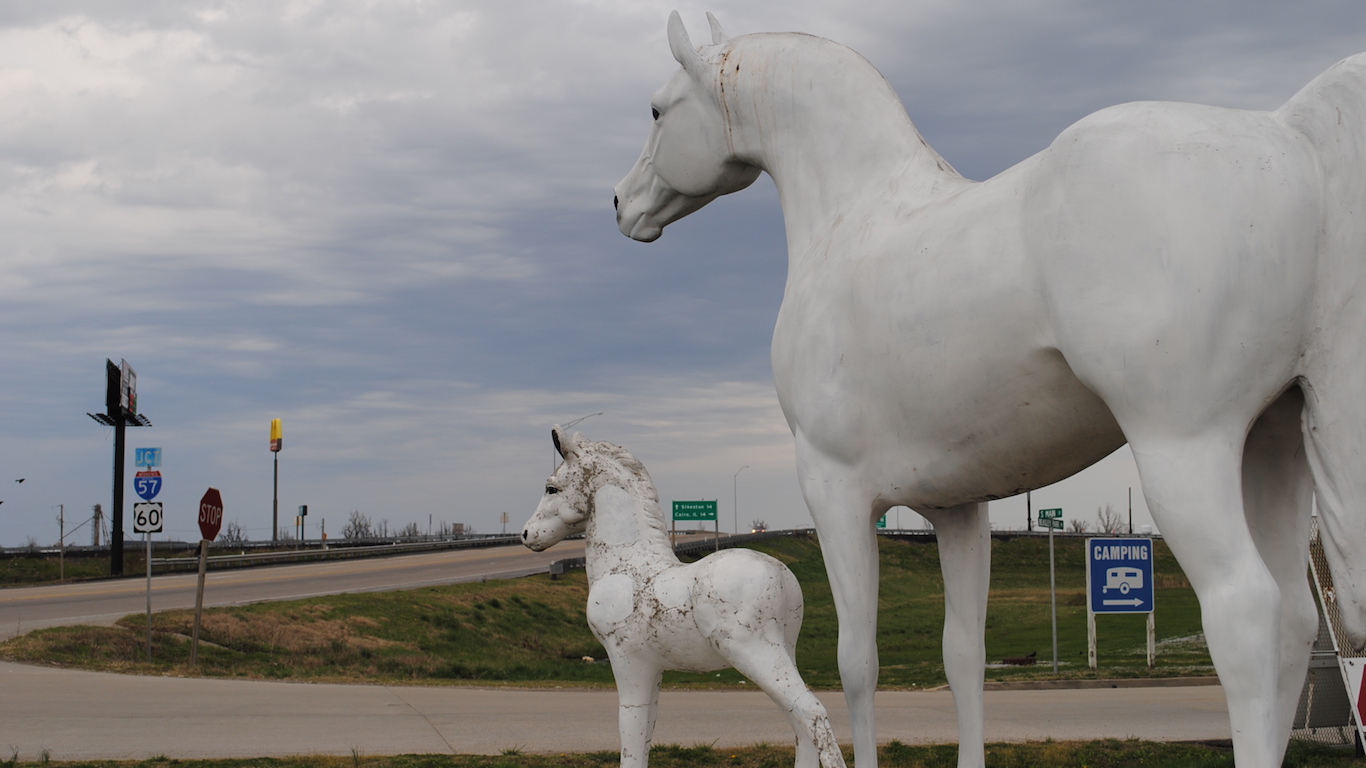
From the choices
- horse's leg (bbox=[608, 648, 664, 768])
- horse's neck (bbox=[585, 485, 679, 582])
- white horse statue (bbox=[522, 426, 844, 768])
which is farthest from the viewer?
horse's neck (bbox=[585, 485, 679, 582])

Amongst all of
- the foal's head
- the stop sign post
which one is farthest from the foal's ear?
the stop sign post

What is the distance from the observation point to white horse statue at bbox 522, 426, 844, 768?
5375mm

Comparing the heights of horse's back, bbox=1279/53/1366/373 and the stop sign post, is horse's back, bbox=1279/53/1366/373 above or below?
above

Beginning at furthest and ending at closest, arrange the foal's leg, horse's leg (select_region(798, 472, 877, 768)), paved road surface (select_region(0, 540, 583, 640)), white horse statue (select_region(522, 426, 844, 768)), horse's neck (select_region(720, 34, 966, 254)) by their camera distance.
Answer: paved road surface (select_region(0, 540, 583, 640)), white horse statue (select_region(522, 426, 844, 768)), horse's neck (select_region(720, 34, 966, 254)), the foal's leg, horse's leg (select_region(798, 472, 877, 768))

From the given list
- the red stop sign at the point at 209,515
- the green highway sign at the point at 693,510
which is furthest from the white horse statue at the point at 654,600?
the green highway sign at the point at 693,510

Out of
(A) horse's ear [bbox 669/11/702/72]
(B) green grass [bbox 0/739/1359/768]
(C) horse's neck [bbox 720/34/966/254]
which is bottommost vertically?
(B) green grass [bbox 0/739/1359/768]

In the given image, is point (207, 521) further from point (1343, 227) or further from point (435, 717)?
point (1343, 227)

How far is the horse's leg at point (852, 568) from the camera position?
4871 mm

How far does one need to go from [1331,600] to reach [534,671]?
13917 mm

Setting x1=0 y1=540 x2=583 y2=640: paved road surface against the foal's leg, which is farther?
x1=0 y1=540 x2=583 y2=640: paved road surface

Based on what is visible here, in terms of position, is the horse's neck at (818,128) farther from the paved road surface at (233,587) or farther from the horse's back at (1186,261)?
the paved road surface at (233,587)

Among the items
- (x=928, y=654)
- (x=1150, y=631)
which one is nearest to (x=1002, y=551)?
(x=928, y=654)

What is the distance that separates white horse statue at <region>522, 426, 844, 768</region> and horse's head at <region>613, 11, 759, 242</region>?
4.44 ft

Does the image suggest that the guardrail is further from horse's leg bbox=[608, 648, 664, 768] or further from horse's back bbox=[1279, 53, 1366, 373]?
horse's back bbox=[1279, 53, 1366, 373]
